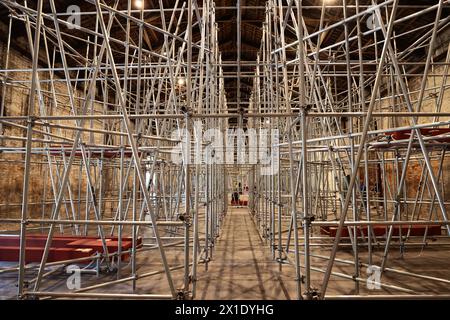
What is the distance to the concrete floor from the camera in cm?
374

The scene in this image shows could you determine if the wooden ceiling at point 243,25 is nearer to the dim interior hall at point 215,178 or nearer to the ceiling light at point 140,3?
the dim interior hall at point 215,178

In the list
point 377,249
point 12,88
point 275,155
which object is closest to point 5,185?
point 12,88

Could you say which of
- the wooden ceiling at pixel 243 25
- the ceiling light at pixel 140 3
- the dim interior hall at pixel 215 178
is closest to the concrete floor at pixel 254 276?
the dim interior hall at pixel 215 178

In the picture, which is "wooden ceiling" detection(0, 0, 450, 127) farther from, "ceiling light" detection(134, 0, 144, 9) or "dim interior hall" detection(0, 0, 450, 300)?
"ceiling light" detection(134, 0, 144, 9)

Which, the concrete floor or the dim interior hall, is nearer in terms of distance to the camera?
the dim interior hall

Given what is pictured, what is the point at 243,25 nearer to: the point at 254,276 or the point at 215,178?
the point at 215,178

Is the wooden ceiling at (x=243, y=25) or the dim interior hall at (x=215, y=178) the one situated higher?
the wooden ceiling at (x=243, y=25)

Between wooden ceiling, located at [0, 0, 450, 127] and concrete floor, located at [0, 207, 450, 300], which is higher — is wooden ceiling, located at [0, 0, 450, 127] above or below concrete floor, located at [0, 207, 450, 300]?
above

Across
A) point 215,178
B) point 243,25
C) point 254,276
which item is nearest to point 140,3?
point 215,178

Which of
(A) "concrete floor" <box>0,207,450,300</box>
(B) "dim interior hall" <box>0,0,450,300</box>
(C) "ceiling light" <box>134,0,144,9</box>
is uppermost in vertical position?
(C) "ceiling light" <box>134,0,144,9</box>

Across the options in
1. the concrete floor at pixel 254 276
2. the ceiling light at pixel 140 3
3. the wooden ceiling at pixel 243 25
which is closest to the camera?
the concrete floor at pixel 254 276

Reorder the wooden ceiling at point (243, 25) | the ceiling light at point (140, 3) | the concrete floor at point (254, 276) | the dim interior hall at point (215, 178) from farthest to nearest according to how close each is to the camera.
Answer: the wooden ceiling at point (243, 25) < the ceiling light at point (140, 3) < the concrete floor at point (254, 276) < the dim interior hall at point (215, 178)

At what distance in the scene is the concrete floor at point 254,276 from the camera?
3.74 metres

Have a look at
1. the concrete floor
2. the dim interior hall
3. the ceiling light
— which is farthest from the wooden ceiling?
the concrete floor
